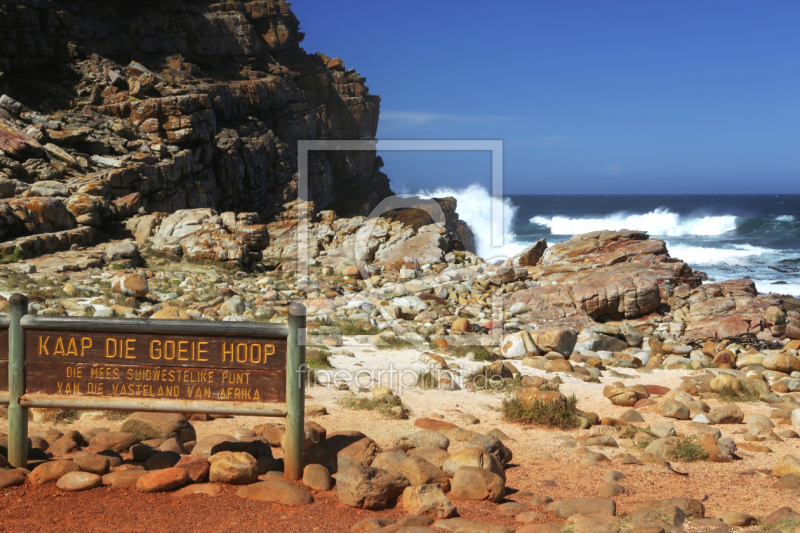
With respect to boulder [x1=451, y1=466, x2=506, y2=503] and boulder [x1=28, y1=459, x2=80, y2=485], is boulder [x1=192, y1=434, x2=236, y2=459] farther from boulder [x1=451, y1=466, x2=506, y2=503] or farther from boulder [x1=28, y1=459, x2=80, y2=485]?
boulder [x1=451, y1=466, x2=506, y2=503]

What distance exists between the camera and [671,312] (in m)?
13.5

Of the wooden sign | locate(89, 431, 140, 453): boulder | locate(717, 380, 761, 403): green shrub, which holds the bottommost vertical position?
locate(717, 380, 761, 403): green shrub

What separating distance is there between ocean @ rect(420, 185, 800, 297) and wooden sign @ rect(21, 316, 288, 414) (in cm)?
1286

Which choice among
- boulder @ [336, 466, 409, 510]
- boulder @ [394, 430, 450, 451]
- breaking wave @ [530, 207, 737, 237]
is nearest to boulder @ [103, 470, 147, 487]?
boulder @ [336, 466, 409, 510]

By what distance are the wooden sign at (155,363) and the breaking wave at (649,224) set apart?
53.2 metres

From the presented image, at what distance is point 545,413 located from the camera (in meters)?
5.88

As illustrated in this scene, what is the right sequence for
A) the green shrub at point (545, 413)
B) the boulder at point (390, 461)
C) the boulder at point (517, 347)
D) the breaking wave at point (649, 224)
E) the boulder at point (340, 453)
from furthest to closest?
the breaking wave at point (649, 224) < the boulder at point (517, 347) < the green shrub at point (545, 413) < the boulder at point (340, 453) < the boulder at point (390, 461)

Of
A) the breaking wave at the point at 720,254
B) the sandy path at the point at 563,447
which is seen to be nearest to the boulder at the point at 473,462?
the sandy path at the point at 563,447

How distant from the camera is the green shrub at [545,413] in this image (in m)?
5.83

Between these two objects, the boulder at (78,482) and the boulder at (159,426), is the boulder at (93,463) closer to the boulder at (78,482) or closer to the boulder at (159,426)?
the boulder at (78,482)

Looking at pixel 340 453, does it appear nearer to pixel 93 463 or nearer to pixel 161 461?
pixel 161 461

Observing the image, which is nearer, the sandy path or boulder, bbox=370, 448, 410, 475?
boulder, bbox=370, 448, 410, 475

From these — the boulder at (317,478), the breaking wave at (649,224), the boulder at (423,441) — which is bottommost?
the boulder at (423,441)

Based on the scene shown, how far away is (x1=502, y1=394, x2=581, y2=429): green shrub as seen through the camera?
5.83m
